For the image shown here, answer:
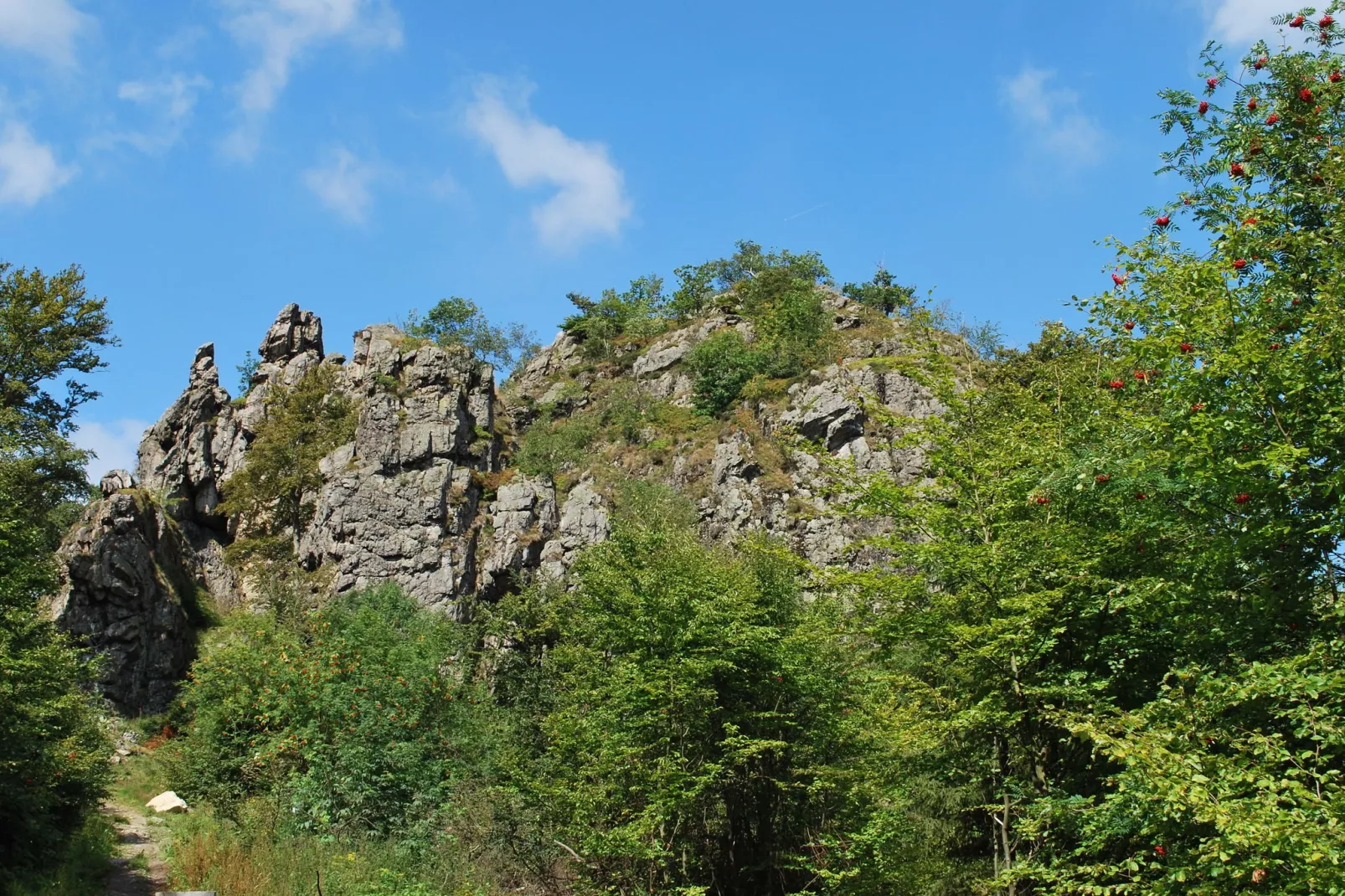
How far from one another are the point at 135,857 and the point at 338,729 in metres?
4.06

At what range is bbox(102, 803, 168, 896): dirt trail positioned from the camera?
49.5 feet

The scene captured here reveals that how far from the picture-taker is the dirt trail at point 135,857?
595 inches

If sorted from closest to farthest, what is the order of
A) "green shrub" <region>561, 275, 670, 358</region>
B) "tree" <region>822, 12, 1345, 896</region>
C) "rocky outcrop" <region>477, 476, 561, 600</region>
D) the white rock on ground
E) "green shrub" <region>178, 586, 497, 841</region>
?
1. "tree" <region>822, 12, 1345, 896</region>
2. "green shrub" <region>178, 586, 497, 841</region>
3. the white rock on ground
4. "rocky outcrop" <region>477, 476, 561, 600</region>
5. "green shrub" <region>561, 275, 670, 358</region>

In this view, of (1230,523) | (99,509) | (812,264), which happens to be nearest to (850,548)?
(1230,523)

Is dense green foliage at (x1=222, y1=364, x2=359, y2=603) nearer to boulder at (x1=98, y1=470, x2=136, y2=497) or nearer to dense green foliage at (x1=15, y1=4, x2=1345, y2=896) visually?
boulder at (x1=98, y1=470, x2=136, y2=497)

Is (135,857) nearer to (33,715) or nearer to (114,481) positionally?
(33,715)

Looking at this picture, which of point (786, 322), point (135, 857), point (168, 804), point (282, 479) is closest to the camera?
point (135, 857)

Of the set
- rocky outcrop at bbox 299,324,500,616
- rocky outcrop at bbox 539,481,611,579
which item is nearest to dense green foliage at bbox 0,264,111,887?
rocky outcrop at bbox 299,324,500,616

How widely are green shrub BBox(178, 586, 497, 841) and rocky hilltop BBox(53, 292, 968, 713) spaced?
9.71 meters

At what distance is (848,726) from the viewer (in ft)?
49.1

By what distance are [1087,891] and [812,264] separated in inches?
2344

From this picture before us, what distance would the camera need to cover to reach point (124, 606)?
3009 centimetres

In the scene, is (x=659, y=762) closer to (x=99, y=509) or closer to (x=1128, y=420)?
(x=1128, y=420)

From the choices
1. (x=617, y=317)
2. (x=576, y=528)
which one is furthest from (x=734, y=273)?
(x=576, y=528)
